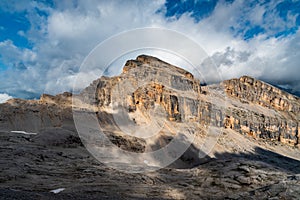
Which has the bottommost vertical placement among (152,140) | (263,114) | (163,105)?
(152,140)

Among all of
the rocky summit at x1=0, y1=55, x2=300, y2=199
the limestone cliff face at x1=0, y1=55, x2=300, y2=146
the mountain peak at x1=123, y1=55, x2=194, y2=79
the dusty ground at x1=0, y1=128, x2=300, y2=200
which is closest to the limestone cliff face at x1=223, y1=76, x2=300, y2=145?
the limestone cliff face at x1=0, y1=55, x2=300, y2=146

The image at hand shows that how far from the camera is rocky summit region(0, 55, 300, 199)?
56.1 feet

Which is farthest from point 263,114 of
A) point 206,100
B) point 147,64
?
point 147,64

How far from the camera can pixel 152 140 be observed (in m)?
58.1

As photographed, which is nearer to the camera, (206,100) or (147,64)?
(206,100)

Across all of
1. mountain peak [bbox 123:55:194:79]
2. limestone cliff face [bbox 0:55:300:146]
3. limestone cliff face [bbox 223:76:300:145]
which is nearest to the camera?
limestone cliff face [bbox 0:55:300:146]

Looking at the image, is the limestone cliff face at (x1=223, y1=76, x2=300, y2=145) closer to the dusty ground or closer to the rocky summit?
the rocky summit

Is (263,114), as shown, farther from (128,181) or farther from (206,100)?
(128,181)

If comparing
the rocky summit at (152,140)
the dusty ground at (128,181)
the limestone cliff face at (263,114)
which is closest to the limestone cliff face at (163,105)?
the limestone cliff face at (263,114)

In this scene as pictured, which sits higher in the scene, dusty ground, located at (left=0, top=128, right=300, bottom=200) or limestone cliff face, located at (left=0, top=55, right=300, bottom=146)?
limestone cliff face, located at (left=0, top=55, right=300, bottom=146)

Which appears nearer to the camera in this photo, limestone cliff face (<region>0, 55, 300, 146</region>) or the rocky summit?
the rocky summit

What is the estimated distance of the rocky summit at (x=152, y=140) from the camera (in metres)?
17.1

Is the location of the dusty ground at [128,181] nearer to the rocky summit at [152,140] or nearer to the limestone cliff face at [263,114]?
the rocky summit at [152,140]

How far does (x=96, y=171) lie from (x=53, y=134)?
78.6ft
